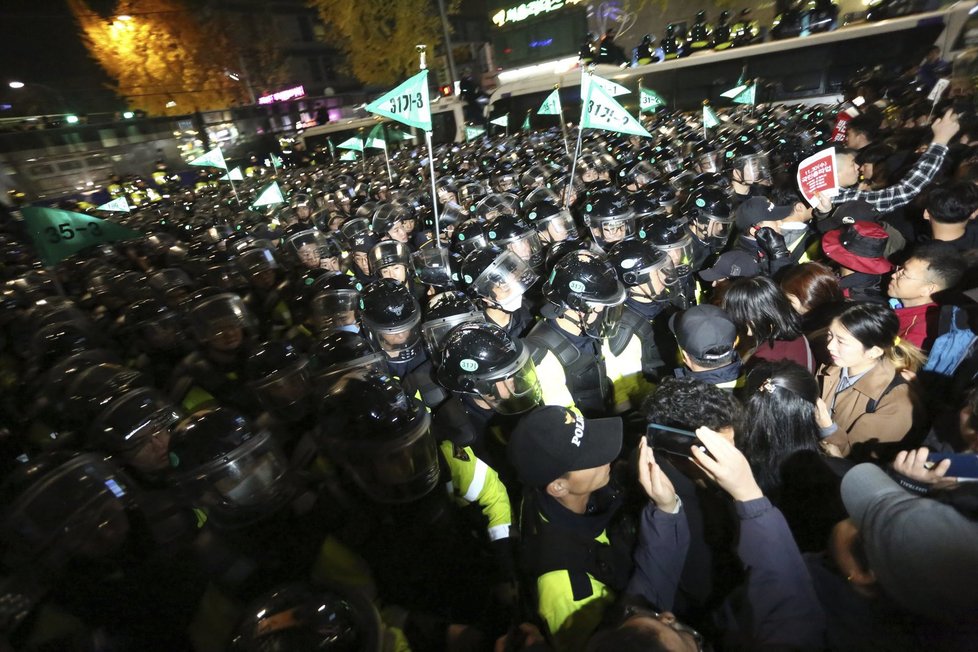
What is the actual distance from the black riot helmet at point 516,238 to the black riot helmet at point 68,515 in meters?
4.27

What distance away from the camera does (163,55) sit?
3656 cm

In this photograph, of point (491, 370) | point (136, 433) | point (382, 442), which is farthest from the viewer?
point (136, 433)

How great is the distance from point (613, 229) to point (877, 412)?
3.80 meters

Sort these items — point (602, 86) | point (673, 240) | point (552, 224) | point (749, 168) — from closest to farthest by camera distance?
point (673, 240) → point (552, 224) → point (602, 86) → point (749, 168)

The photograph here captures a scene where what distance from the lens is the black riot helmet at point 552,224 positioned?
6.40 meters

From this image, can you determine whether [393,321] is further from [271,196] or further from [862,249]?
[271,196]

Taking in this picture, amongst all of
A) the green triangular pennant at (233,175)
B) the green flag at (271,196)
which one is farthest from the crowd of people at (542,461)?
the green triangular pennant at (233,175)

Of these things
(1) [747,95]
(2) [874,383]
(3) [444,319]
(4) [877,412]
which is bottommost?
(4) [877,412]

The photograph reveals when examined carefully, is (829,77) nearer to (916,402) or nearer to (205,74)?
(916,402)

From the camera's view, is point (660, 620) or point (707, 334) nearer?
point (660, 620)

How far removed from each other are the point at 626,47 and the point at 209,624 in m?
34.2

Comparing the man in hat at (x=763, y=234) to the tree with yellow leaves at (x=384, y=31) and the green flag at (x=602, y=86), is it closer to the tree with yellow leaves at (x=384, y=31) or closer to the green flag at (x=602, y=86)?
the green flag at (x=602, y=86)

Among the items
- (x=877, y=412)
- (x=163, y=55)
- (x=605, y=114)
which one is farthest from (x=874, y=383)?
(x=163, y=55)

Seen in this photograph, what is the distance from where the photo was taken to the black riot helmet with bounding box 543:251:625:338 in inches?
130
